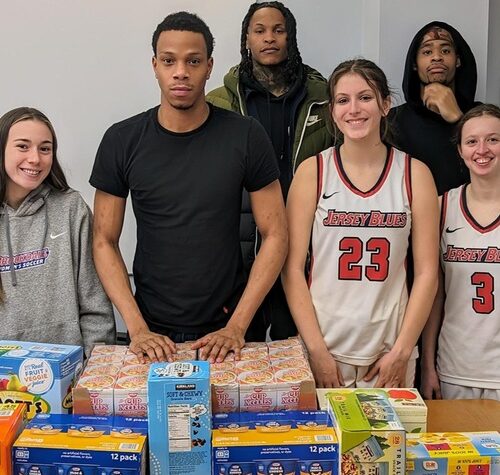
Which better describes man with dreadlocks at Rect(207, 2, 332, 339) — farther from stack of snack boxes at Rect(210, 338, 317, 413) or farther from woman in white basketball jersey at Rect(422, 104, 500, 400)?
stack of snack boxes at Rect(210, 338, 317, 413)

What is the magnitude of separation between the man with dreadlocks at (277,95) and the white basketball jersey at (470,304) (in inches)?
24.6

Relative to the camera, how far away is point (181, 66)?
1.69m

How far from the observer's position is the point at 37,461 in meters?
1.16

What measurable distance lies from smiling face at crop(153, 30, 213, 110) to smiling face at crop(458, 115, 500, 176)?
2.71ft

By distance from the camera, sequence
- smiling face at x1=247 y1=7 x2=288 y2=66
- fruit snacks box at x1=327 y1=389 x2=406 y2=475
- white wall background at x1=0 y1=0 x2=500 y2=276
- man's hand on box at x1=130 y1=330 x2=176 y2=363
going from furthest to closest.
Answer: white wall background at x1=0 y1=0 x2=500 y2=276
smiling face at x1=247 y1=7 x2=288 y2=66
man's hand on box at x1=130 y1=330 x2=176 y2=363
fruit snacks box at x1=327 y1=389 x2=406 y2=475

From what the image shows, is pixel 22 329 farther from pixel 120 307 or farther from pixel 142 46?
pixel 142 46

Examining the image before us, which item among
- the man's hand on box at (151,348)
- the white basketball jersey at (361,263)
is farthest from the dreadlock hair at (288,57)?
the man's hand on box at (151,348)

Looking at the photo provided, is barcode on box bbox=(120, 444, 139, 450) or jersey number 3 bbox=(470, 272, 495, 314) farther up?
jersey number 3 bbox=(470, 272, 495, 314)

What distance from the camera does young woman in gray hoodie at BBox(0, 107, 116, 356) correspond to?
1706 millimetres

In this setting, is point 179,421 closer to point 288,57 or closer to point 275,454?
point 275,454

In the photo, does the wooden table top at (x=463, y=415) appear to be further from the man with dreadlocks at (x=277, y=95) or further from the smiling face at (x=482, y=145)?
the man with dreadlocks at (x=277, y=95)

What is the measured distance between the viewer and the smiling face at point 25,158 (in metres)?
1.76

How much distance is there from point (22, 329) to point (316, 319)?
78 cm

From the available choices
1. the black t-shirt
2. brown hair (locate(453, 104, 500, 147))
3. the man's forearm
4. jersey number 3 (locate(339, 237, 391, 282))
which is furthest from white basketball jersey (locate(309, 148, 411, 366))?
brown hair (locate(453, 104, 500, 147))
